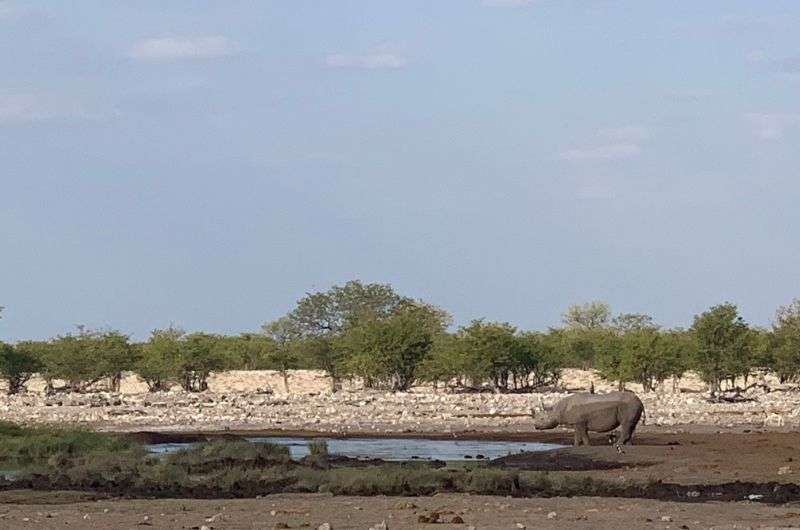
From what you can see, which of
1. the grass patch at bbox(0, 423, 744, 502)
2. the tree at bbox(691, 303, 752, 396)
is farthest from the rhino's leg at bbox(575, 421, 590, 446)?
the tree at bbox(691, 303, 752, 396)

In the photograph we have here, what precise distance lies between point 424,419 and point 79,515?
28339 mm

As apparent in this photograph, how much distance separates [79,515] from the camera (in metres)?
18.0

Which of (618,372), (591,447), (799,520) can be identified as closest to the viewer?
(799,520)

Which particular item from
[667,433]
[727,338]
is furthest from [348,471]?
[727,338]

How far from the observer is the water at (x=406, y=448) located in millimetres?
30909

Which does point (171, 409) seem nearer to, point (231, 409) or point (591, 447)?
point (231, 409)

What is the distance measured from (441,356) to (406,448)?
3345 centimetres

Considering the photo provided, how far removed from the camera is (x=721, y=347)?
2344 inches

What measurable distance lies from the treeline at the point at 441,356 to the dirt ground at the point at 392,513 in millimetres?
41324

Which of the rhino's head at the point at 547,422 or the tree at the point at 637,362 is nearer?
the rhino's head at the point at 547,422

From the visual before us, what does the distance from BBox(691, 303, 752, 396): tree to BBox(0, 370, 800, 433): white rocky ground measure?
1.19 m

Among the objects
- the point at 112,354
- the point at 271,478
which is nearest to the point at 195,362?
the point at 112,354

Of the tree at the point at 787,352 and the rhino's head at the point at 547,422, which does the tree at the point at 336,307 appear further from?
the rhino's head at the point at 547,422

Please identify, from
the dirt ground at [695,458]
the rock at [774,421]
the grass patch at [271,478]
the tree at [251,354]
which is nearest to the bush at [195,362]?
the tree at [251,354]
